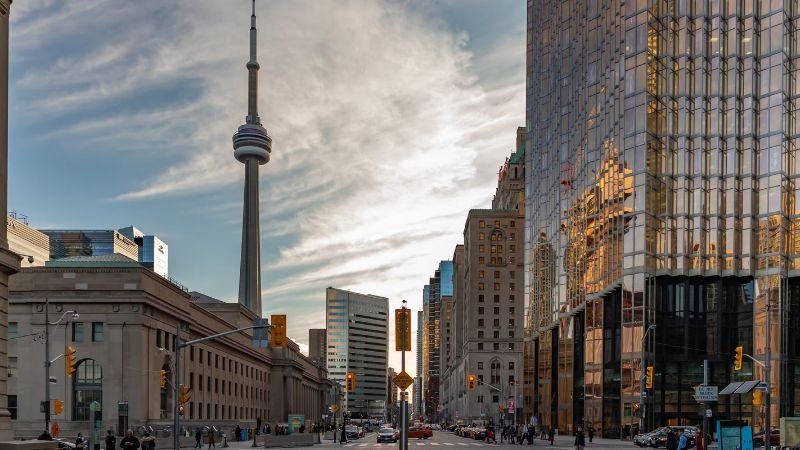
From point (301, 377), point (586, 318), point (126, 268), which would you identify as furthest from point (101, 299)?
point (301, 377)

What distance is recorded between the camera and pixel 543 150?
123 meters

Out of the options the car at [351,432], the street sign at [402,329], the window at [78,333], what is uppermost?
the street sign at [402,329]

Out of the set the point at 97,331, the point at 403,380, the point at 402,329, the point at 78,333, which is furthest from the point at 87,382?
the point at 402,329

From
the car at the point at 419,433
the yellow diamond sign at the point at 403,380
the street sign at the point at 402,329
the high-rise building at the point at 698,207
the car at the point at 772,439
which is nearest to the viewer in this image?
the yellow diamond sign at the point at 403,380

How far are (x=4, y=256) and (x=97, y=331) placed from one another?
43683mm

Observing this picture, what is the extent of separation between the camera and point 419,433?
8931 centimetres

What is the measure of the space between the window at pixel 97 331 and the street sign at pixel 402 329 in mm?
48854

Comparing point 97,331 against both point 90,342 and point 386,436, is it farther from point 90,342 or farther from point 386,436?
point 386,436

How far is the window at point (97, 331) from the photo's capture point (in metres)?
65.1

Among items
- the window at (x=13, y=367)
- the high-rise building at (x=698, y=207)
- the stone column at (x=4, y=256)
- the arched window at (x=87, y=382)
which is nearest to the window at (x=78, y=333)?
the arched window at (x=87, y=382)

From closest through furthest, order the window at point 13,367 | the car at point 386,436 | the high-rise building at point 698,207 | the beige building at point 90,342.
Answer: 1. the beige building at point 90,342
2. the window at point 13,367
3. the car at point 386,436
4. the high-rise building at point 698,207

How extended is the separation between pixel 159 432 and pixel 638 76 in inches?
2221

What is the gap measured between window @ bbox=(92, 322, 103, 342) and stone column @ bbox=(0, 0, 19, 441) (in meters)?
41.8

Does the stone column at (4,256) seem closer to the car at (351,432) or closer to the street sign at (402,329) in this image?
the street sign at (402,329)
